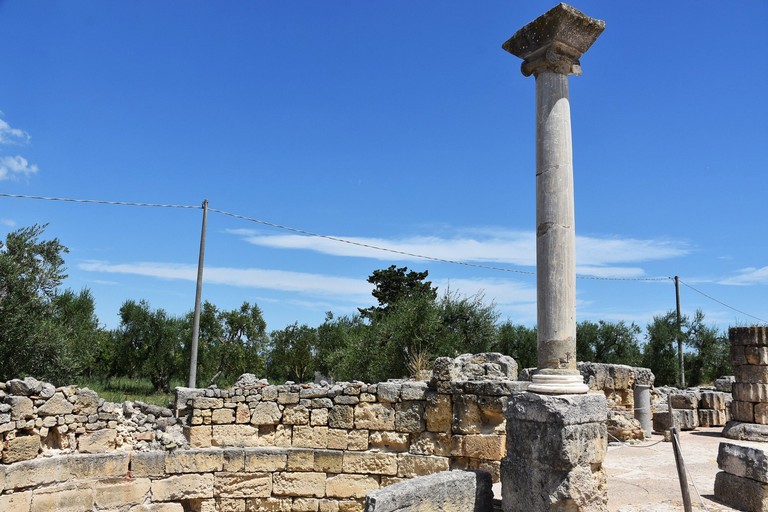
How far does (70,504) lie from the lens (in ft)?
26.8

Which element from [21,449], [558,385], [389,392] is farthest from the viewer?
[389,392]

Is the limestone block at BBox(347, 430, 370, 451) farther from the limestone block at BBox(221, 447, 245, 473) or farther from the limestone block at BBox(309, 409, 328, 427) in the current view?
the limestone block at BBox(221, 447, 245, 473)

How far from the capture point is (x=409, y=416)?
8773 millimetres

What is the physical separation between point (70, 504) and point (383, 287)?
1258 inches

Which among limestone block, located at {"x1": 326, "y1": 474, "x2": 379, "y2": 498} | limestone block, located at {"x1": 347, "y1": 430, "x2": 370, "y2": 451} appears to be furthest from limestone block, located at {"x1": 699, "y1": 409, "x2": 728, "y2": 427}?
limestone block, located at {"x1": 347, "y1": 430, "x2": 370, "y2": 451}

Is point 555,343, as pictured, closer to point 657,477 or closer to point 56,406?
point 657,477

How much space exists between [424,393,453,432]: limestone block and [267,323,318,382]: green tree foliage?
26490 millimetres

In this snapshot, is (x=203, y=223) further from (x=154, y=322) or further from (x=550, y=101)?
(x=154, y=322)

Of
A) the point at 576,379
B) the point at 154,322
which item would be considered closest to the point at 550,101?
the point at 576,379

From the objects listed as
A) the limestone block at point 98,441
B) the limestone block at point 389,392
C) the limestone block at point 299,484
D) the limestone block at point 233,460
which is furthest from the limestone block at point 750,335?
the limestone block at point 98,441

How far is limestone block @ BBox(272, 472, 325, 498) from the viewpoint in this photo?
9.03m

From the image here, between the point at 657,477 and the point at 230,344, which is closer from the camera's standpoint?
the point at 657,477

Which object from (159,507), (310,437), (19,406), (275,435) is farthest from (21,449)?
(310,437)

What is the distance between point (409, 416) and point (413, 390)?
424mm
